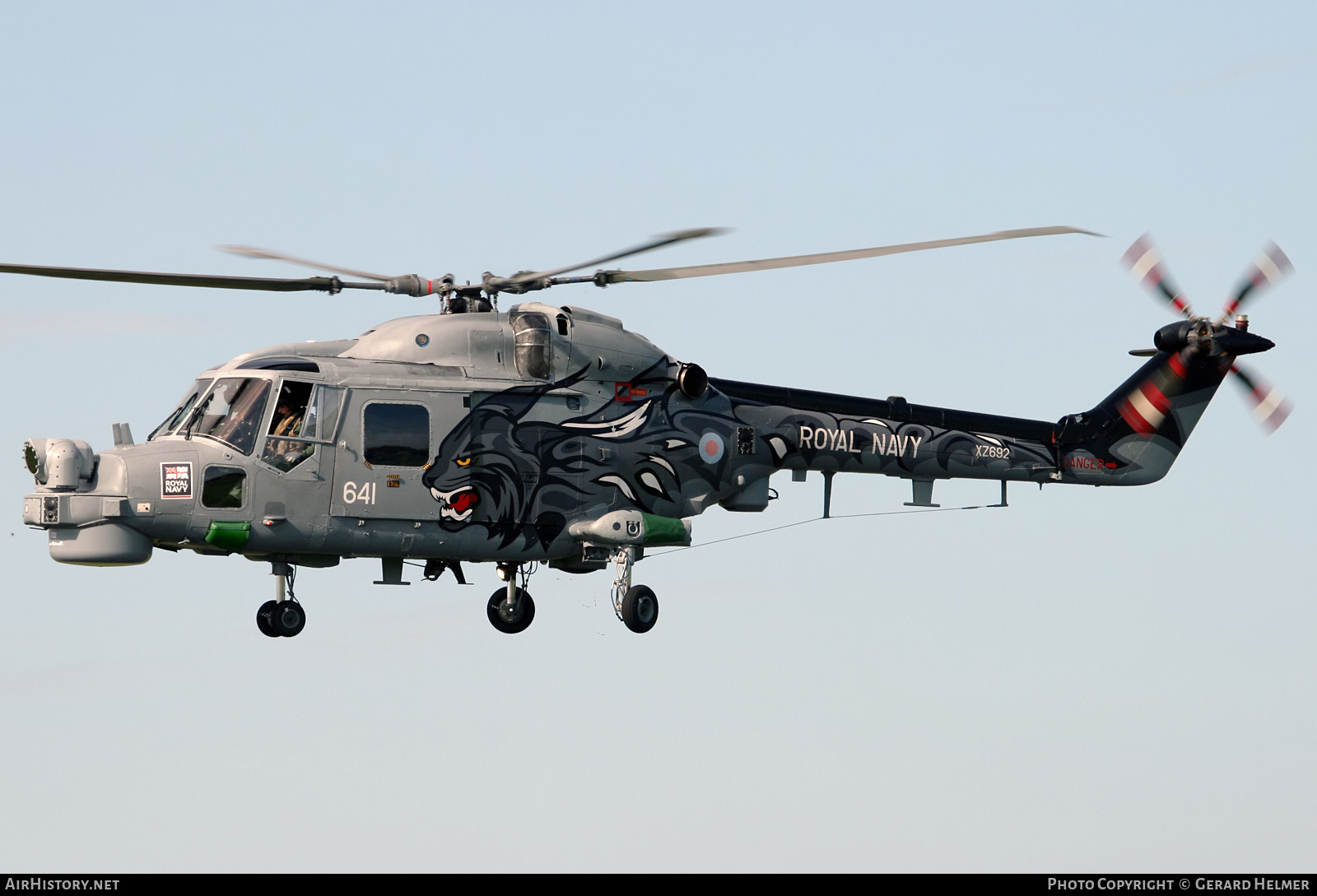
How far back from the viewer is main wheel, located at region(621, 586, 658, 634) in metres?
26.6

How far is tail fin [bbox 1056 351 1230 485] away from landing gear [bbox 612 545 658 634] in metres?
8.80

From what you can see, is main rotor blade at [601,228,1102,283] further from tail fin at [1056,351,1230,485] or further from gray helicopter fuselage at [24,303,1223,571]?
tail fin at [1056,351,1230,485]

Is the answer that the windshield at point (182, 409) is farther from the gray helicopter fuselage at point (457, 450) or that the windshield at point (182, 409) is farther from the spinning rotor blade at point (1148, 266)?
the spinning rotor blade at point (1148, 266)

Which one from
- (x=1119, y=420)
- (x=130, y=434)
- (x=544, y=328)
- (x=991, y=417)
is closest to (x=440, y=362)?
(x=544, y=328)

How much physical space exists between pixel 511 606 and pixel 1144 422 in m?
12.2

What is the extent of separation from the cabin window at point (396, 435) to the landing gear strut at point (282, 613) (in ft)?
7.64

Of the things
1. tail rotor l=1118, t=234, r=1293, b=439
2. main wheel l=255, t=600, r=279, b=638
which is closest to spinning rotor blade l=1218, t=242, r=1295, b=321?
tail rotor l=1118, t=234, r=1293, b=439

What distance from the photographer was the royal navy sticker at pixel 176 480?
76.8 feet

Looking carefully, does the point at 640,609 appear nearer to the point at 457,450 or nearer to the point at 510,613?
the point at 510,613

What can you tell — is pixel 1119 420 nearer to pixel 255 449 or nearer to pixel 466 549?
pixel 466 549

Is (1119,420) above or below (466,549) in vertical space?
above

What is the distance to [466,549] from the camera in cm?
2544

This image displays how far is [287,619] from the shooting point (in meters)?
25.6

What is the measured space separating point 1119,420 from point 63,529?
18.3 metres
